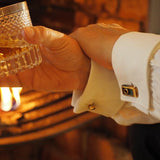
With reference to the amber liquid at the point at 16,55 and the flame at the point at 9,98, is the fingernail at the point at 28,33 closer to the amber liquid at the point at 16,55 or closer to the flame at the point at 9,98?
the amber liquid at the point at 16,55

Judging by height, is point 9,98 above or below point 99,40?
below

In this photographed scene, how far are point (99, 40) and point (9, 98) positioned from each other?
622mm

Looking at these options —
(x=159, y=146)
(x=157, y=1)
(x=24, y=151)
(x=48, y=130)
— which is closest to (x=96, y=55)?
(x=159, y=146)

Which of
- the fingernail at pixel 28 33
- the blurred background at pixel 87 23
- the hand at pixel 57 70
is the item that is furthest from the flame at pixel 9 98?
the fingernail at pixel 28 33

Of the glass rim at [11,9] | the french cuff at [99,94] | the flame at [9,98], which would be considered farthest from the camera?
the flame at [9,98]

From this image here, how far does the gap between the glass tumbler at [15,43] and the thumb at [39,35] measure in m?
0.02

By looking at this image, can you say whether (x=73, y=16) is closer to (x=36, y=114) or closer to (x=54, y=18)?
(x=54, y=18)

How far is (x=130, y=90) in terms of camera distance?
74cm

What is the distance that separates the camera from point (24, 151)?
2068 millimetres

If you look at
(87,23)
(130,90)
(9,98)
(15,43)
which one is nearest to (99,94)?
(130,90)

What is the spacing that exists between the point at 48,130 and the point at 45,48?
0.75 m

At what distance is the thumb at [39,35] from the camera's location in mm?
669

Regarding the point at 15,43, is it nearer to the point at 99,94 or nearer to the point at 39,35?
the point at 39,35

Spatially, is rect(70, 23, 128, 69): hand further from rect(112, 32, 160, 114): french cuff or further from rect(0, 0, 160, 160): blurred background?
rect(0, 0, 160, 160): blurred background
